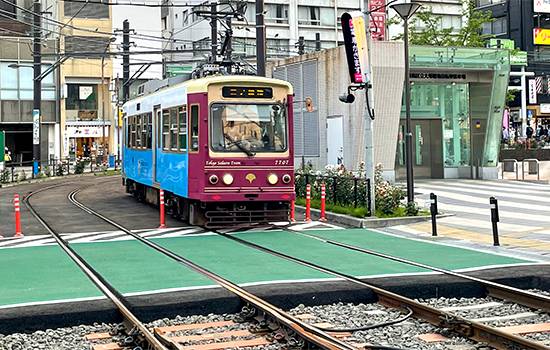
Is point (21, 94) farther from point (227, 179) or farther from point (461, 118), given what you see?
point (227, 179)

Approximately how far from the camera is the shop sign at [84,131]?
66875mm

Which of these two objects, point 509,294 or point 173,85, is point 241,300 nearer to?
point 509,294

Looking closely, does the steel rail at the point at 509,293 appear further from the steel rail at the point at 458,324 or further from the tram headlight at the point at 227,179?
the tram headlight at the point at 227,179

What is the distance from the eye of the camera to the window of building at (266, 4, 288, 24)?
74625 millimetres

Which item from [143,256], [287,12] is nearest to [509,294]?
[143,256]

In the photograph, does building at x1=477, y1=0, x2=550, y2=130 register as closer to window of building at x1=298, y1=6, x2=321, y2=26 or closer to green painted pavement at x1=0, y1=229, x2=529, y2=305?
window of building at x1=298, y1=6, x2=321, y2=26

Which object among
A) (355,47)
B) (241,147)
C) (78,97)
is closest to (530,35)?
(78,97)

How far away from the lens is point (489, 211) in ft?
76.4

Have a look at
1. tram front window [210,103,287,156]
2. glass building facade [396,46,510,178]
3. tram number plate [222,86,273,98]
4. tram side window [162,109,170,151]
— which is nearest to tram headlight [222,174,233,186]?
tram front window [210,103,287,156]

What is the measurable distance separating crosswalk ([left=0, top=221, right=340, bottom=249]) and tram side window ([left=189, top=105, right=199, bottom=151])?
202cm

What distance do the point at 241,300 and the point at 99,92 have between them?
60039 mm

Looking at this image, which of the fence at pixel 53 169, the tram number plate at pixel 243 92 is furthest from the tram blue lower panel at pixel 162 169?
the fence at pixel 53 169

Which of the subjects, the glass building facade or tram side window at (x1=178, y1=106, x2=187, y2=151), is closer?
tram side window at (x1=178, y1=106, x2=187, y2=151)

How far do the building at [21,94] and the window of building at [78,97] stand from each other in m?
4.31
